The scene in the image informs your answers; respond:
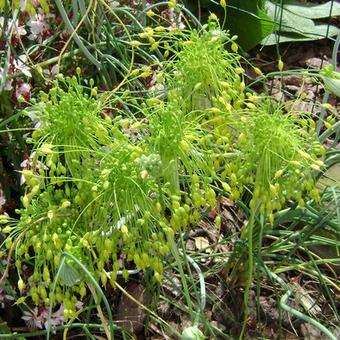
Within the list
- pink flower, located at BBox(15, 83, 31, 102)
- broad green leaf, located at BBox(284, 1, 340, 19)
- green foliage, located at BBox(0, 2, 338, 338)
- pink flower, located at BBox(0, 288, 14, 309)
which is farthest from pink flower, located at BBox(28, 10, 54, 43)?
broad green leaf, located at BBox(284, 1, 340, 19)

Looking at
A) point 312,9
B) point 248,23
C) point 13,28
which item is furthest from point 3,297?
point 312,9

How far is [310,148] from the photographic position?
1372mm

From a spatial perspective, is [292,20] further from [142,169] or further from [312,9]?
[142,169]

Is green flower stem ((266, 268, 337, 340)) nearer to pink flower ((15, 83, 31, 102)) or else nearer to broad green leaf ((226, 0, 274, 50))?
pink flower ((15, 83, 31, 102))

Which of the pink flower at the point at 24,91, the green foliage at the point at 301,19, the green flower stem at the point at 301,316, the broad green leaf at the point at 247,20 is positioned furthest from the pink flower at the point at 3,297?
the green foliage at the point at 301,19

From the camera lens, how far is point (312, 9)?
9.09ft

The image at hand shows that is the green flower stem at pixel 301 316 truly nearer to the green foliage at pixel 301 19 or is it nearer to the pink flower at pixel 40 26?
the pink flower at pixel 40 26

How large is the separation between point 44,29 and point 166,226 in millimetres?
748

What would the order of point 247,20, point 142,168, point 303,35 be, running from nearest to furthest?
point 142,168 → point 247,20 → point 303,35

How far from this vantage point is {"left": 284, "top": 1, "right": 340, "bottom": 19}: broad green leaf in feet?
8.98

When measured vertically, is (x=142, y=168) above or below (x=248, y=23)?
above

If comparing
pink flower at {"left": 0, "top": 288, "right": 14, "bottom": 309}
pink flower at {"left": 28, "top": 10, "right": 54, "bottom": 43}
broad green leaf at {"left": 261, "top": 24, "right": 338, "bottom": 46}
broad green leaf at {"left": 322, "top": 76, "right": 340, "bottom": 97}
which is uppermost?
broad green leaf at {"left": 322, "top": 76, "right": 340, "bottom": 97}

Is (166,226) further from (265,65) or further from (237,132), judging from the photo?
(265,65)

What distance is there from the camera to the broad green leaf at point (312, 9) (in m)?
2.74
